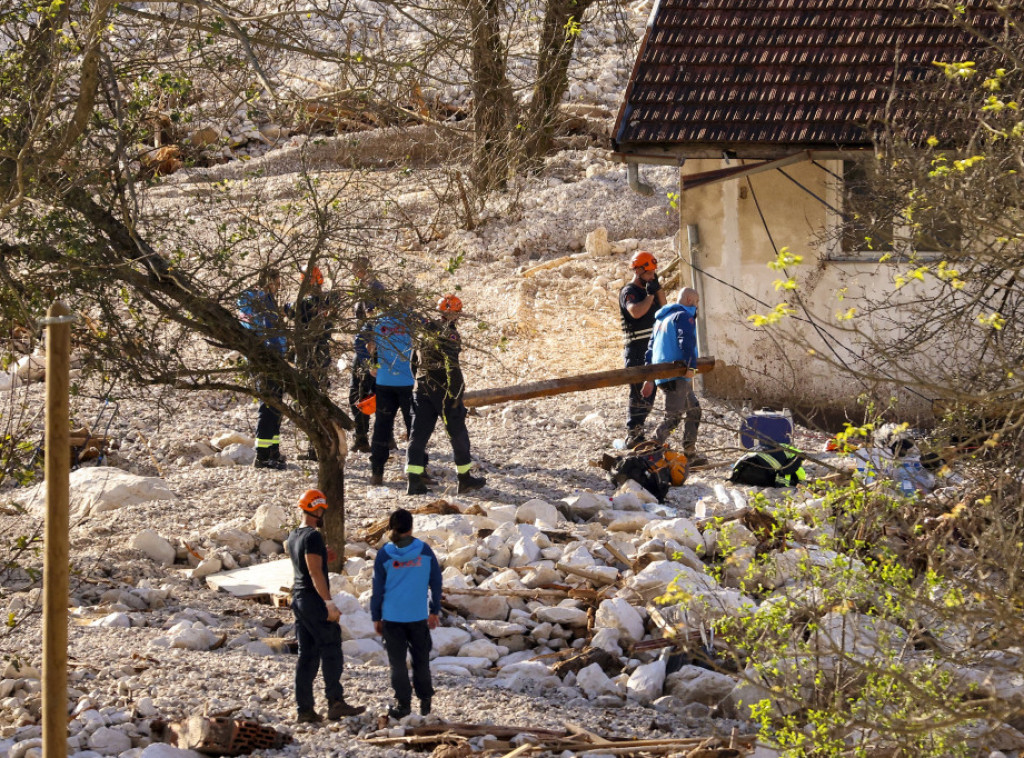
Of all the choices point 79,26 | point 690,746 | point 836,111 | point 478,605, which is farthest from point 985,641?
point 836,111

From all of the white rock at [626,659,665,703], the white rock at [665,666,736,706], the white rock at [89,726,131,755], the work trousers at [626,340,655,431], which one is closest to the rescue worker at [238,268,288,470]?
the white rock at [89,726,131,755]

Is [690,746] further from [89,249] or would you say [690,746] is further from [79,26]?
[79,26]

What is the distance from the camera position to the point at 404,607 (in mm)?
6887

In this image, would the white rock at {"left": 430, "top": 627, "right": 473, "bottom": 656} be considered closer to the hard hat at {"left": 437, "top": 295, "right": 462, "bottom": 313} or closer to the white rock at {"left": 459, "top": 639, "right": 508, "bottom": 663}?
the white rock at {"left": 459, "top": 639, "right": 508, "bottom": 663}

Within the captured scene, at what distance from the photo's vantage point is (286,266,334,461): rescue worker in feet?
26.2

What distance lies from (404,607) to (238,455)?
6.32 meters

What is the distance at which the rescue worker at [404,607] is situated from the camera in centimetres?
690

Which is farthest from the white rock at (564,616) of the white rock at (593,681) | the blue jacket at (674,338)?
the blue jacket at (674,338)

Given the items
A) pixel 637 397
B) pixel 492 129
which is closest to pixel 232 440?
pixel 637 397

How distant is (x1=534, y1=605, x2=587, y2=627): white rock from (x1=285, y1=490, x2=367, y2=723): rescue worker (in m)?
2.05

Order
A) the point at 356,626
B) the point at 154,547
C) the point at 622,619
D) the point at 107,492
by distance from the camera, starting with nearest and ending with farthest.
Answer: the point at 356,626, the point at 622,619, the point at 154,547, the point at 107,492

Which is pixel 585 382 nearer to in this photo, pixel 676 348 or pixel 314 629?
pixel 676 348

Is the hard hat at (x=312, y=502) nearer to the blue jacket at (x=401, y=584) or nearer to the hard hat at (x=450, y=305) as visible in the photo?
the blue jacket at (x=401, y=584)

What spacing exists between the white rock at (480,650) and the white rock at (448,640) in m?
0.05
